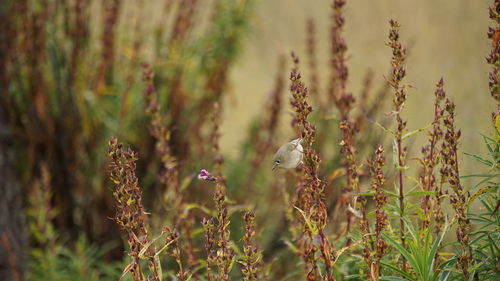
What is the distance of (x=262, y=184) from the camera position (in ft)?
8.52

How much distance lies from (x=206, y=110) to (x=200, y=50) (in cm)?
24

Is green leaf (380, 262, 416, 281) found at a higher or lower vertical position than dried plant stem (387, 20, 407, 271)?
lower

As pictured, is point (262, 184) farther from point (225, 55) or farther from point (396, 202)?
point (396, 202)

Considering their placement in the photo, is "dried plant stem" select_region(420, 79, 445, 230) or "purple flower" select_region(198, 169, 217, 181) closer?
"purple flower" select_region(198, 169, 217, 181)

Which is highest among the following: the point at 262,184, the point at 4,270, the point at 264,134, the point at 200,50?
the point at 200,50

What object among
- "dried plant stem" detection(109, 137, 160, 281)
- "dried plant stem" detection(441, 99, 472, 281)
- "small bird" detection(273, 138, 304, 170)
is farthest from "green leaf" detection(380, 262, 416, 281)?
"dried plant stem" detection(109, 137, 160, 281)

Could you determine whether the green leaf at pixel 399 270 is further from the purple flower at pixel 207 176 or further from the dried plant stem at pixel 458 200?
the purple flower at pixel 207 176

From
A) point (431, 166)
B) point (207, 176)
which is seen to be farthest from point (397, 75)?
point (207, 176)

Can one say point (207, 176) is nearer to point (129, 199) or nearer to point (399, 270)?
point (129, 199)

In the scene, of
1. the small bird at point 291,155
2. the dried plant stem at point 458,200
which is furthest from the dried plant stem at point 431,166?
the small bird at point 291,155

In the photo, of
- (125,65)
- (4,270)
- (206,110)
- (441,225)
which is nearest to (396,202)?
(441,225)

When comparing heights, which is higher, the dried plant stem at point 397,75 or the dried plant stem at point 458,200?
the dried plant stem at point 397,75

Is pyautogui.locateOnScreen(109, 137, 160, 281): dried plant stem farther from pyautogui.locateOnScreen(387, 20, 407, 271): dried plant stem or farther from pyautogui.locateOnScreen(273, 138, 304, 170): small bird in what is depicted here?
pyautogui.locateOnScreen(387, 20, 407, 271): dried plant stem

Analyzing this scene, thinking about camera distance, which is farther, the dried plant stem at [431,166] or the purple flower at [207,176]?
the dried plant stem at [431,166]
